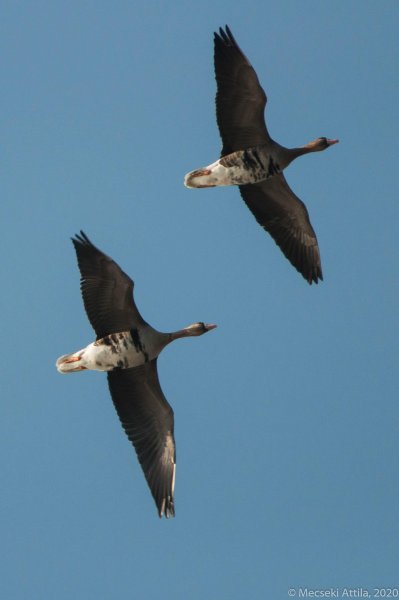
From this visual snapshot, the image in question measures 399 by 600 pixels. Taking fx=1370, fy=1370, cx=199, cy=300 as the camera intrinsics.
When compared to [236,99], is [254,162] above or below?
below

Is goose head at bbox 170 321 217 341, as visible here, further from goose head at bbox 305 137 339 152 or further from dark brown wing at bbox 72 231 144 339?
goose head at bbox 305 137 339 152

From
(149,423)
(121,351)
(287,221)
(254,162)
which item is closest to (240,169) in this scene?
(254,162)

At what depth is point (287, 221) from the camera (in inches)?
850

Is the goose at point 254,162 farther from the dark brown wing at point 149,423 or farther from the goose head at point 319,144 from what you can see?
the dark brown wing at point 149,423

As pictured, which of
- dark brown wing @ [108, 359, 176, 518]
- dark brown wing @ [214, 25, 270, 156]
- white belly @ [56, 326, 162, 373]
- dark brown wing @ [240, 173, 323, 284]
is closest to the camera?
white belly @ [56, 326, 162, 373]

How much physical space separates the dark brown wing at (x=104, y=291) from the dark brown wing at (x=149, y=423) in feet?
2.55

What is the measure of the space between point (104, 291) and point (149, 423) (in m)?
2.15

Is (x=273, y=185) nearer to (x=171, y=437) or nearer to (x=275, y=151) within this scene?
(x=275, y=151)

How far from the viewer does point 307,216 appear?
2156 centimetres

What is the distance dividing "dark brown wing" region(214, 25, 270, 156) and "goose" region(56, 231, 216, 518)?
2.90m

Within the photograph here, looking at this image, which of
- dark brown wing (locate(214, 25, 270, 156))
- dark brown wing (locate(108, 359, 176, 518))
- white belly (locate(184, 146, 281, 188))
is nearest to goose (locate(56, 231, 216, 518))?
dark brown wing (locate(108, 359, 176, 518))

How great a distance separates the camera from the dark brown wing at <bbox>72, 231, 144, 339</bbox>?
60.6 ft

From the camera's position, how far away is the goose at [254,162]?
19.8 meters

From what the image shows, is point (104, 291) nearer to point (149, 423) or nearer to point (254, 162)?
point (149, 423)
